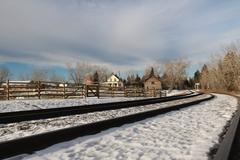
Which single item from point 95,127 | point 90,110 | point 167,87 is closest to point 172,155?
point 95,127

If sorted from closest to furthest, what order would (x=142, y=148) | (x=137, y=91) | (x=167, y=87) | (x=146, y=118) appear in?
(x=142, y=148) < (x=146, y=118) < (x=137, y=91) < (x=167, y=87)

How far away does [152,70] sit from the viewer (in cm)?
15150

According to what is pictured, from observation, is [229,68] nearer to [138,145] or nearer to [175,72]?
[175,72]

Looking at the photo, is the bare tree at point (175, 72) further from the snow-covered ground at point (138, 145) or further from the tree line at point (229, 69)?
the snow-covered ground at point (138, 145)

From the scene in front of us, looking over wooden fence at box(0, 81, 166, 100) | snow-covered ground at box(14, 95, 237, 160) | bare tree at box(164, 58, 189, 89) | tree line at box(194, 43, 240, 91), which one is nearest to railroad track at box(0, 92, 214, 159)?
snow-covered ground at box(14, 95, 237, 160)

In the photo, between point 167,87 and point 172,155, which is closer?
point 172,155

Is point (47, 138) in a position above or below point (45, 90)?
below

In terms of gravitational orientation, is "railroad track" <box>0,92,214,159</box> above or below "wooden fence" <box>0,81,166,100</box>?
below

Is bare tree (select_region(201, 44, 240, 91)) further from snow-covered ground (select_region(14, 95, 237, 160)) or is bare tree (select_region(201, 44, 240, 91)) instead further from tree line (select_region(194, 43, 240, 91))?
snow-covered ground (select_region(14, 95, 237, 160))

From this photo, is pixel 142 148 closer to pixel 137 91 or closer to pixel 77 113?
pixel 77 113

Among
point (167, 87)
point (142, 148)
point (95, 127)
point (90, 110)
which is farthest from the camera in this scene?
point (167, 87)

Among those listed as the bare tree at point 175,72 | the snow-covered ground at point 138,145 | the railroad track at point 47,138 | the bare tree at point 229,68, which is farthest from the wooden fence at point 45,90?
the bare tree at point 175,72

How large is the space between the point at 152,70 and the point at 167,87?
12022 millimetres

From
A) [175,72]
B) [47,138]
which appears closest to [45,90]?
[47,138]
